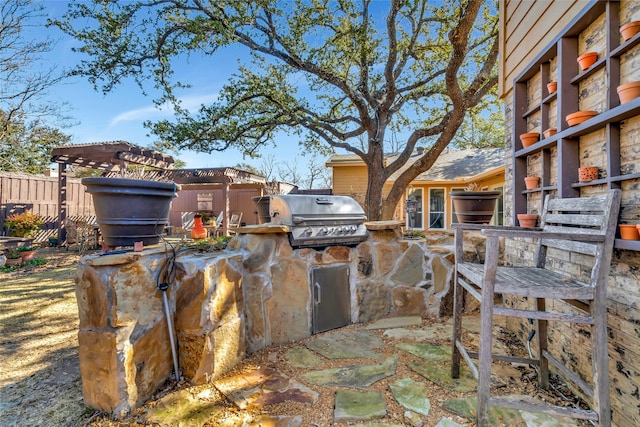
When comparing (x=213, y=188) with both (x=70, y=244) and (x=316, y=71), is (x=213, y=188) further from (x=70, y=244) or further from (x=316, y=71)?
(x=316, y=71)

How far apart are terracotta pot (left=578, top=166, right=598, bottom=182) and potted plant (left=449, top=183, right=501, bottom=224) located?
146 centimetres

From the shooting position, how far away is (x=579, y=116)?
1.86 metres

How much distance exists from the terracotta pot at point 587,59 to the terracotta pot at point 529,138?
0.65 metres

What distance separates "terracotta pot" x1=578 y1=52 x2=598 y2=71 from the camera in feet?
6.04

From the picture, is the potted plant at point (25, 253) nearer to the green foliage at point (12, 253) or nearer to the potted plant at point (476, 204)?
the green foliage at point (12, 253)

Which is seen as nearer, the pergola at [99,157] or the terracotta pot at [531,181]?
the terracotta pot at [531,181]

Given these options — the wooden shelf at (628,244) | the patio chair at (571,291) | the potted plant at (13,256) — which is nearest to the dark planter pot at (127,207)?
the patio chair at (571,291)

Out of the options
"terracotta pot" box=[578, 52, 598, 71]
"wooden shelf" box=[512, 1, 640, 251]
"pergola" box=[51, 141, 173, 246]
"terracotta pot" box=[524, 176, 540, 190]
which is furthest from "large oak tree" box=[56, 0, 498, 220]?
"terracotta pot" box=[578, 52, 598, 71]

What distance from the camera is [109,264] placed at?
1721 mm

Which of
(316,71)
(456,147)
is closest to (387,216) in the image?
(316,71)

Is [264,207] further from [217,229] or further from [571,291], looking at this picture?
[217,229]

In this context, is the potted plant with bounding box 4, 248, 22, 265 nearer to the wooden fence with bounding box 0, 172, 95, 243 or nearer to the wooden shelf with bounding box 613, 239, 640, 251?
the wooden fence with bounding box 0, 172, 95, 243

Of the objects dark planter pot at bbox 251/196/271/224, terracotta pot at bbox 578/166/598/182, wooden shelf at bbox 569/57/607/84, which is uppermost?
wooden shelf at bbox 569/57/607/84

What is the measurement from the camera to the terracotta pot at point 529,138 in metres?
2.51
